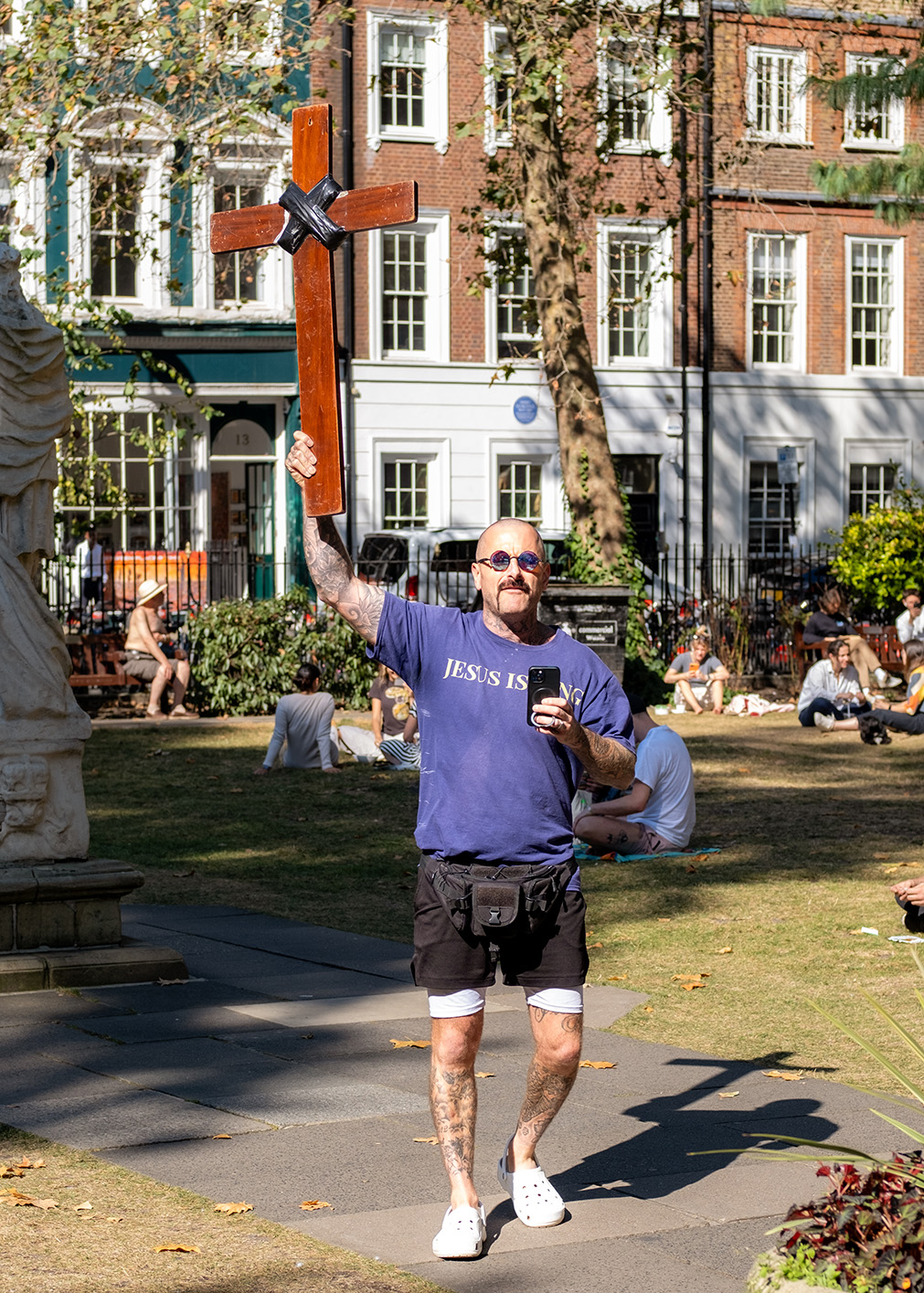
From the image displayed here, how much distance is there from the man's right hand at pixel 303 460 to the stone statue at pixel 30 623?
3.44m

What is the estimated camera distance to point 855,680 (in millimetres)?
20047

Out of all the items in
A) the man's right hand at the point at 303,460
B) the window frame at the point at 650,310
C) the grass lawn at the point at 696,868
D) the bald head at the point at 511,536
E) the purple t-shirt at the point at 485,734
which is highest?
the window frame at the point at 650,310

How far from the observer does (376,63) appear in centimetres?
3088

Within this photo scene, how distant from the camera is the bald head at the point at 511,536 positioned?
193 inches

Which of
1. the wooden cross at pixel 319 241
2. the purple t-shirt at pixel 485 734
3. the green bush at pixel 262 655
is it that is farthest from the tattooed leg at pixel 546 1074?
the green bush at pixel 262 655

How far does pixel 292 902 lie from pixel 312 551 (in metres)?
5.53

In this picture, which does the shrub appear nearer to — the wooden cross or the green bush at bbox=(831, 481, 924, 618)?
the wooden cross

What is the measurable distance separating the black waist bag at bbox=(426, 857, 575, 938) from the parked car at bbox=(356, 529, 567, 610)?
16114 mm

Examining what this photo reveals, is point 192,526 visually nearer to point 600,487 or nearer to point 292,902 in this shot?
point 600,487

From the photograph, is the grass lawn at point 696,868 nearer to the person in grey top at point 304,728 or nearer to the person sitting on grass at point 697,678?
the person in grey top at point 304,728

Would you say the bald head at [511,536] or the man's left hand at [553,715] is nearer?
the man's left hand at [553,715]

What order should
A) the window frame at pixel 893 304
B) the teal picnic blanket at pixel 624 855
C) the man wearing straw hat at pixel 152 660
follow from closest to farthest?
1. the teal picnic blanket at pixel 624 855
2. the man wearing straw hat at pixel 152 660
3. the window frame at pixel 893 304

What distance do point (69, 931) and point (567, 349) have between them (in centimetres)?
1443

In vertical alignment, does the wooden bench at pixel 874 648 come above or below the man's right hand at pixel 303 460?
below
